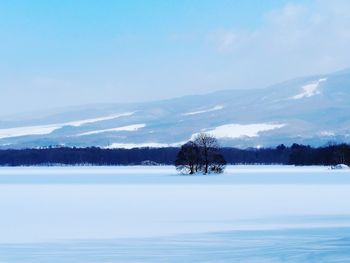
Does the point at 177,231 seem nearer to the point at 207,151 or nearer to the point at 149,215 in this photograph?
the point at 149,215

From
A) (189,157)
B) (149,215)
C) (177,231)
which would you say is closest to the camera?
(177,231)

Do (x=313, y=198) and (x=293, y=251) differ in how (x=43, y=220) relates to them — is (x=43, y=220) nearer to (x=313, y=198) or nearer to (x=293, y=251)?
(x=293, y=251)

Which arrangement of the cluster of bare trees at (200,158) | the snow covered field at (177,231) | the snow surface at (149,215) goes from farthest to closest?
1. the cluster of bare trees at (200,158)
2. the snow surface at (149,215)
3. the snow covered field at (177,231)

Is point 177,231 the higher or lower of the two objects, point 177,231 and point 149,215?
the lower

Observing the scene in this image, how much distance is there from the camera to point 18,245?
16688mm

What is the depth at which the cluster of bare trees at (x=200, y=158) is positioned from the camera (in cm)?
9100

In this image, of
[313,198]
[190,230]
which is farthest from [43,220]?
[313,198]

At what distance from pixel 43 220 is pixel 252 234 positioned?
7.98m

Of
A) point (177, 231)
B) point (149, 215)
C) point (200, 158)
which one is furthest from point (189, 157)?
point (177, 231)

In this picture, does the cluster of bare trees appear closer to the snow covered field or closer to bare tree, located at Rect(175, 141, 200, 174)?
bare tree, located at Rect(175, 141, 200, 174)

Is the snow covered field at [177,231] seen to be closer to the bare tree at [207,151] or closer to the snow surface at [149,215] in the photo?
the snow surface at [149,215]

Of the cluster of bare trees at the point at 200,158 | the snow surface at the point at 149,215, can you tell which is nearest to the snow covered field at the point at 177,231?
the snow surface at the point at 149,215

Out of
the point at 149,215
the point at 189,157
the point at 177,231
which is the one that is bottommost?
the point at 177,231

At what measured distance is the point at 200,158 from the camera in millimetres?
92125
